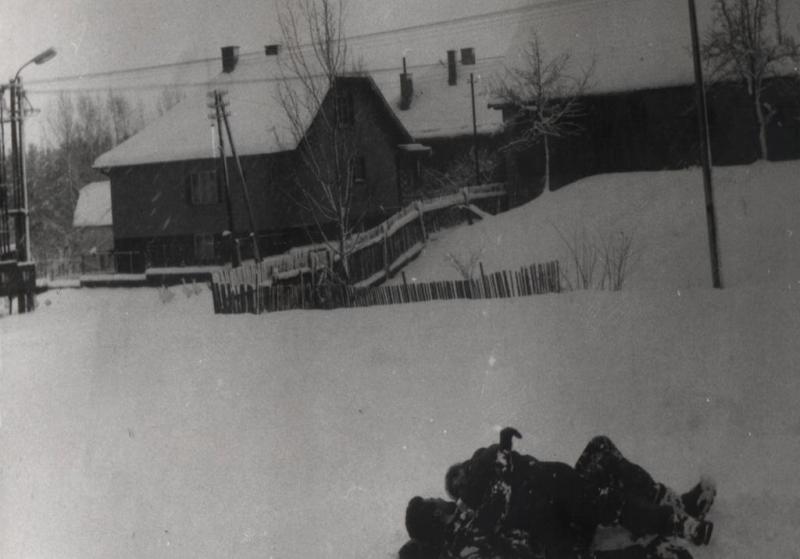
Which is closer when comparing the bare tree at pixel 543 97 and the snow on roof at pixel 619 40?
the snow on roof at pixel 619 40

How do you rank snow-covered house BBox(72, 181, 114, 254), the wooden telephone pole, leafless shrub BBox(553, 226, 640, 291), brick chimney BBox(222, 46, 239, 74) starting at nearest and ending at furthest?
leafless shrub BBox(553, 226, 640, 291) < brick chimney BBox(222, 46, 239, 74) < the wooden telephone pole < snow-covered house BBox(72, 181, 114, 254)

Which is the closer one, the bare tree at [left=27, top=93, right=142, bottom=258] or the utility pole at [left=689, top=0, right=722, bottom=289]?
the utility pole at [left=689, top=0, right=722, bottom=289]

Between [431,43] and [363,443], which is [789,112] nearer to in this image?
[431,43]

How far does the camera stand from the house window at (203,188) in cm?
511

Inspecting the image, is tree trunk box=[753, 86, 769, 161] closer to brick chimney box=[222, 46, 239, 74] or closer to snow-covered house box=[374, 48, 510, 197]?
snow-covered house box=[374, 48, 510, 197]

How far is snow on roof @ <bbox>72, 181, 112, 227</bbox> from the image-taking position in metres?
5.32

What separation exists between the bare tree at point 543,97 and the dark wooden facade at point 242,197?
681mm

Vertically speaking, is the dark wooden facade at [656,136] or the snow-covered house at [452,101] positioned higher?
the snow-covered house at [452,101]

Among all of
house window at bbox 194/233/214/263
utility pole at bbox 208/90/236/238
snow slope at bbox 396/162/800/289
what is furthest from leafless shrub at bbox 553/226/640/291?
house window at bbox 194/233/214/263

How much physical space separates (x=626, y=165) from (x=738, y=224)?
0.46m

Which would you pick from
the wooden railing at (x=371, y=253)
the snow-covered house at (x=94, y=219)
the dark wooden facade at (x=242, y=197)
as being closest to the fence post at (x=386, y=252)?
the wooden railing at (x=371, y=253)

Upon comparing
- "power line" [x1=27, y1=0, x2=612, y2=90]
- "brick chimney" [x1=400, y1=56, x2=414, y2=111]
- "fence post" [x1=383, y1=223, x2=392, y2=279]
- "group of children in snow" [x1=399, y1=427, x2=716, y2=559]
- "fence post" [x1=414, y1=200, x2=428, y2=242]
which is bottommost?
"group of children in snow" [x1=399, y1=427, x2=716, y2=559]

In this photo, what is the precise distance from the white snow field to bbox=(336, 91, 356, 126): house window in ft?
2.76

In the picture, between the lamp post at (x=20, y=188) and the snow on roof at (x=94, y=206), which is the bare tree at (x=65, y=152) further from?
the snow on roof at (x=94, y=206)
